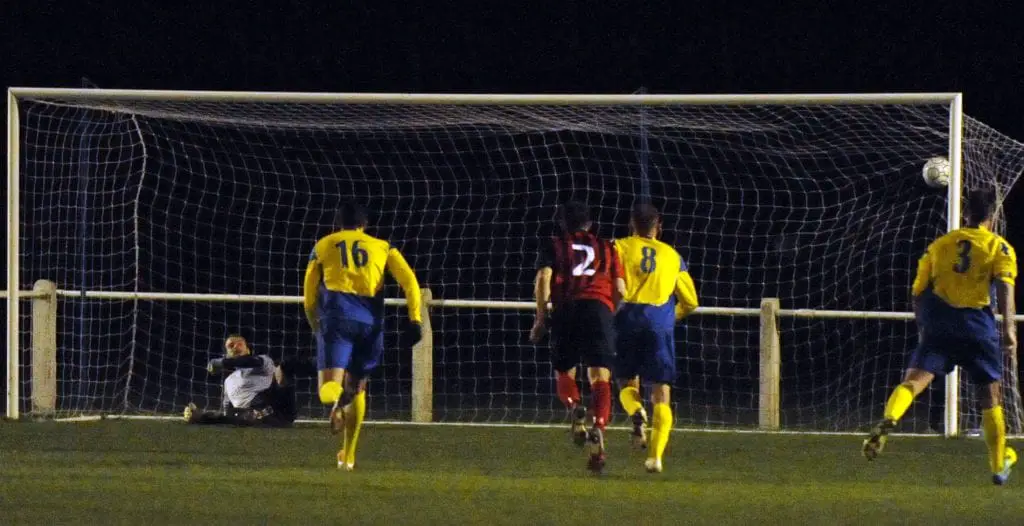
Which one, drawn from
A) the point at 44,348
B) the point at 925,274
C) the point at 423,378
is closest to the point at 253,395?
the point at 423,378

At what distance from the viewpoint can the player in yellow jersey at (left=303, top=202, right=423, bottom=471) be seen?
1027 centimetres

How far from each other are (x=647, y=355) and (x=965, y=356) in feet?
6.01

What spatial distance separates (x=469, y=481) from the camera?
9.70 m

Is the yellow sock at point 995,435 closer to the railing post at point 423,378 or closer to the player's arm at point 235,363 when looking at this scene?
the railing post at point 423,378

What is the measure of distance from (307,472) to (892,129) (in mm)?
6469

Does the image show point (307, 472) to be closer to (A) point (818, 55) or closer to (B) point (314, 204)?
(B) point (314, 204)

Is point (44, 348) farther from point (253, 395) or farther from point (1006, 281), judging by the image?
point (1006, 281)

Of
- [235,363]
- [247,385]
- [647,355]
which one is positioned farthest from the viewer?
[247,385]

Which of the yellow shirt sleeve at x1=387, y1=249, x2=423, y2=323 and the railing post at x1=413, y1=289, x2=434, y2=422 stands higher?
the yellow shirt sleeve at x1=387, y1=249, x2=423, y2=323

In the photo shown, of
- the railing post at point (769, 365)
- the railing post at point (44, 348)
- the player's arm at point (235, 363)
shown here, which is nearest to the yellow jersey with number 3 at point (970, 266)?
the railing post at point (769, 365)

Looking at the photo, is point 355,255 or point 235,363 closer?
point 355,255

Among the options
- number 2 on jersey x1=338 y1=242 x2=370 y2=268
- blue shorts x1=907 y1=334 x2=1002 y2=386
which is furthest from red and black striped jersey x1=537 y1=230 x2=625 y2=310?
blue shorts x1=907 y1=334 x2=1002 y2=386

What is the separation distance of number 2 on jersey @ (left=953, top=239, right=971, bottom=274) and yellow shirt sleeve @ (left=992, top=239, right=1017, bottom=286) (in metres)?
0.14

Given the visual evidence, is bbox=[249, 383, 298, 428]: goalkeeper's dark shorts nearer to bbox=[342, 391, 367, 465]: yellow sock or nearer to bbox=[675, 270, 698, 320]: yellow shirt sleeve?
bbox=[342, 391, 367, 465]: yellow sock
